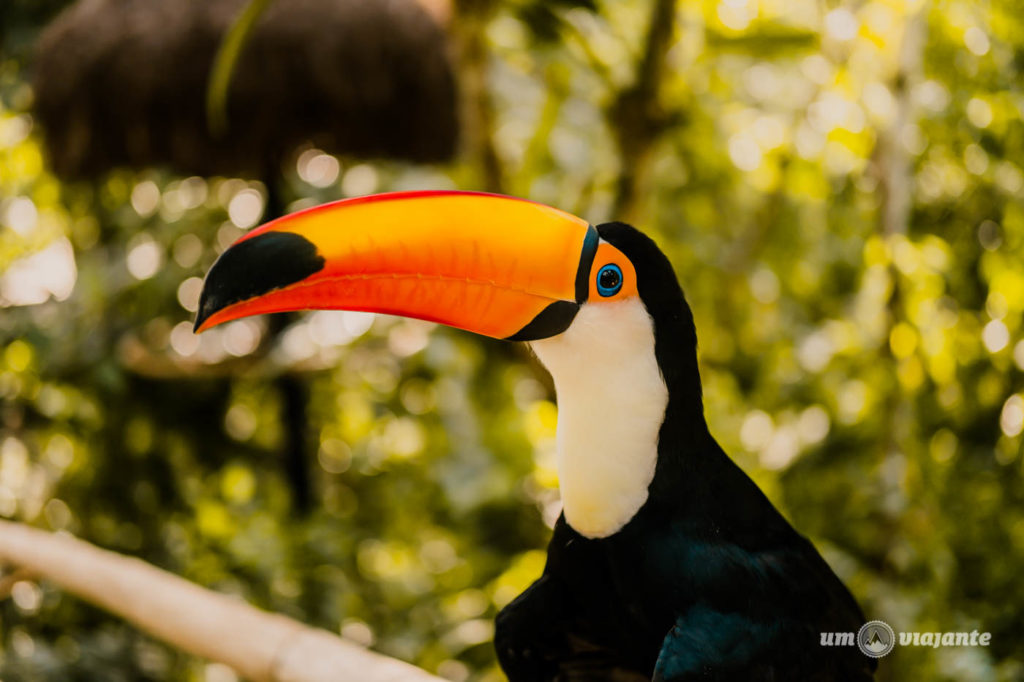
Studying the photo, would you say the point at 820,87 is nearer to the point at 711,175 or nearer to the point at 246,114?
the point at 711,175

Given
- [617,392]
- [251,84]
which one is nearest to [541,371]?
[251,84]

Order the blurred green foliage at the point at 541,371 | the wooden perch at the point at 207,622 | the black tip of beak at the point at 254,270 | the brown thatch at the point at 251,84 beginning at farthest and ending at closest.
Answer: the brown thatch at the point at 251,84 < the blurred green foliage at the point at 541,371 < the wooden perch at the point at 207,622 < the black tip of beak at the point at 254,270

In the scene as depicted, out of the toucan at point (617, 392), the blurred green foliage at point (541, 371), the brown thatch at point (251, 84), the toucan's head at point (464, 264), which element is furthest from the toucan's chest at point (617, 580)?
the brown thatch at point (251, 84)

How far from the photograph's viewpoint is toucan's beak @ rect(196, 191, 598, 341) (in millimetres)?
705

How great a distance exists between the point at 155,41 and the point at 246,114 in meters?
0.25

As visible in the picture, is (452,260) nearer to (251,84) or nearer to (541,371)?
(541,371)

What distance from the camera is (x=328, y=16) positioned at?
1897mm

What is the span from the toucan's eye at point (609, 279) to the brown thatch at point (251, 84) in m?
1.24

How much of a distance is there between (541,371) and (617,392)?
948 millimetres

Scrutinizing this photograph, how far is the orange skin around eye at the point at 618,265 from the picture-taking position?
0.74 meters

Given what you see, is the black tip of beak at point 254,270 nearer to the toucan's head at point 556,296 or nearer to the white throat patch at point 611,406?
the toucan's head at point 556,296

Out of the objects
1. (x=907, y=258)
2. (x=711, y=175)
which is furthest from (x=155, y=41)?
(x=907, y=258)

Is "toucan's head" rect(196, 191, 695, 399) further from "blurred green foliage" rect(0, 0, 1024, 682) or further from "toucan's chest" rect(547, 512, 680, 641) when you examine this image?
"blurred green foliage" rect(0, 0, 1024, 682)

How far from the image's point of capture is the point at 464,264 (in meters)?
0.72
